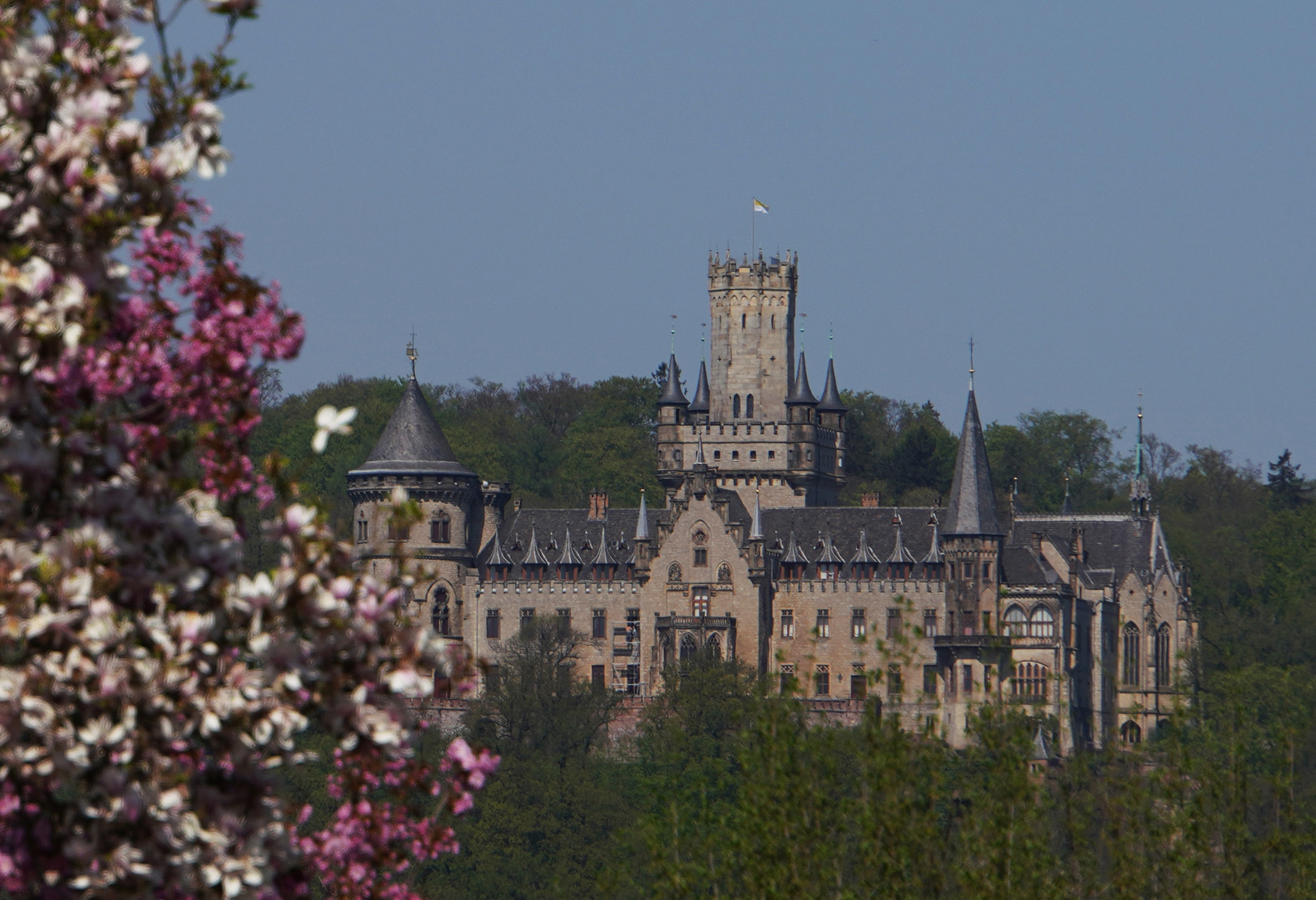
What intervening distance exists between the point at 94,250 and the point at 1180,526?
128 m

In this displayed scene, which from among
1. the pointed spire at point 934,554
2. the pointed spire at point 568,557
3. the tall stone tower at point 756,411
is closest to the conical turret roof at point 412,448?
the pointed spire at point 568,557

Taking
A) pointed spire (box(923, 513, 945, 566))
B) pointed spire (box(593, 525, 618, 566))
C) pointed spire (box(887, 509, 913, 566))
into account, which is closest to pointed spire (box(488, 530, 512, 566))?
pointed spire (box(593, 525, 618, 566))

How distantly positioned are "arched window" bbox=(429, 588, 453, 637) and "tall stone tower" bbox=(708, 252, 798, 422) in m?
17.3

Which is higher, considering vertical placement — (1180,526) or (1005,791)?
(1180,526)

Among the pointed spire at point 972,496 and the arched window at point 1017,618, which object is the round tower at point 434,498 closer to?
the pointed spire at point 972,496

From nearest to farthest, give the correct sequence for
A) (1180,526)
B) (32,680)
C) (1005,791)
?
(32,680) < (1005,791) < (1180,526)

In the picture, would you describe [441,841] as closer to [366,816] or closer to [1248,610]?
[366,816]

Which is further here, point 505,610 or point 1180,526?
Result: point 1180,526

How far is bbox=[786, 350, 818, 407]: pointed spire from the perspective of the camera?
11081 centimetres

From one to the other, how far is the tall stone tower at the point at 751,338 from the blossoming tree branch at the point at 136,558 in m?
102

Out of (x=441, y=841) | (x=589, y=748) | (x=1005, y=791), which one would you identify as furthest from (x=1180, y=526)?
(x=441, y=841)

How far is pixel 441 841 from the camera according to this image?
36.1 ft

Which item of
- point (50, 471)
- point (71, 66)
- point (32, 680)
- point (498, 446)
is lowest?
point (32, 680)

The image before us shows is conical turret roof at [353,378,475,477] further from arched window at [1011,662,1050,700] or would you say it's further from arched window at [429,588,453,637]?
arched window at [1011,662,1050,700]
